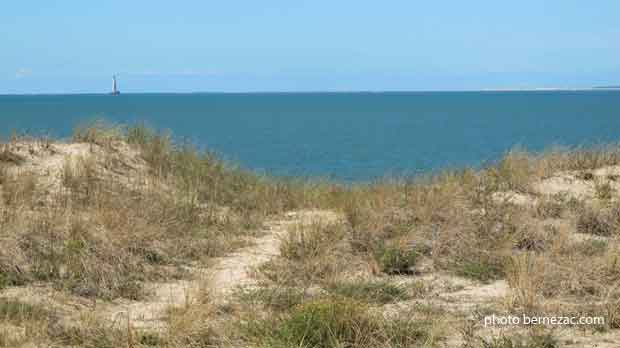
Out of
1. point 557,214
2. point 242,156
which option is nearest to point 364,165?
point 242,156

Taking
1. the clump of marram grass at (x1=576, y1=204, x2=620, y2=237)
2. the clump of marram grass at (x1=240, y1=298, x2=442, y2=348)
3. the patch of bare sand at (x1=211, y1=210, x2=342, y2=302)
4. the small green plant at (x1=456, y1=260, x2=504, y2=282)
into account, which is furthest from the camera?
the clump of marram grass at (x1=576, y1=204, x2=620, y2=237)

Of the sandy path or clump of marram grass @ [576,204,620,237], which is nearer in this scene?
the sandy path

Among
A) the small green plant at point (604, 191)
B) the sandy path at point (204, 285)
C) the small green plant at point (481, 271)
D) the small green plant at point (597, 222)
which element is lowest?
the sandy path at point (204, 285)

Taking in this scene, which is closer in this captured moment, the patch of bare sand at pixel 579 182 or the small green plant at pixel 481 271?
the small green plant at pixel 481 271

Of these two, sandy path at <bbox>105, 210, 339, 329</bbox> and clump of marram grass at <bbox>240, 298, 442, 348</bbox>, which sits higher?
clump of marram grass at <bbox>240, 298, 442, 348</bbox>

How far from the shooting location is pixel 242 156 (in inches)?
1416

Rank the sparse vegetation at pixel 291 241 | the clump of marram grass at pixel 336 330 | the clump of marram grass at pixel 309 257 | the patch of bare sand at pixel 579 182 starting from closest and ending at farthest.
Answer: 1. the clump of marram grass at pixel 336 330
2. the sparse vegetation at pixel 291 241
3. the clump of marram grass at pixel 309 257
4. the patch of bare sand at pixel 579 182

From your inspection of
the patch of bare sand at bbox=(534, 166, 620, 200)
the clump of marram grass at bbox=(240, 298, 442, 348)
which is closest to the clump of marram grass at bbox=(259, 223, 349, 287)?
the clump of marram grass at bbox=(240, 298, 442, 348)

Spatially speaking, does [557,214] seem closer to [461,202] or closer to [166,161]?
[461,202]

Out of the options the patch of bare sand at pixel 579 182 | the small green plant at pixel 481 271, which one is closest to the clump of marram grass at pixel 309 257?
the small green plant at pixel 481 271

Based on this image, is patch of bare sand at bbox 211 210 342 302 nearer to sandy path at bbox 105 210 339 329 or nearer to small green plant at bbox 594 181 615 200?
sandy path at bbox 105 210 339 329

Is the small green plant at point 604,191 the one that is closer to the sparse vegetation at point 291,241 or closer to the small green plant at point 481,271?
the sparse vegetation at point 291,241

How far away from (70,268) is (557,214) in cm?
720

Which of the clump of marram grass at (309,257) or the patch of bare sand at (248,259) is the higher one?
the clump of marram grass at (309,257)
